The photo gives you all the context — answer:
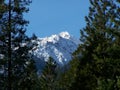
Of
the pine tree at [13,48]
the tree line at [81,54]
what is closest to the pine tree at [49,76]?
the tree line at [81,54]

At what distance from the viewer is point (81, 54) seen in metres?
53.4

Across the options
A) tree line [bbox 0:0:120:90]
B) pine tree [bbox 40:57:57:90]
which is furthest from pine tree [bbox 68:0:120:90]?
pine tree [bbox 40:57:57:90]

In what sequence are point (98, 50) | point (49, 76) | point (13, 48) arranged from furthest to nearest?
point (49, 76) < point (98, 50) < point (13, 48)

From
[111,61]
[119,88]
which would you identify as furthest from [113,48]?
[119,88]

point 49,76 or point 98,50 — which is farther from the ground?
point 49,76

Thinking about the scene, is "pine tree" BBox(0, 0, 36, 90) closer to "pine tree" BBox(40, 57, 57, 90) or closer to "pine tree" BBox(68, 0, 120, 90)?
"pine tree" BBox(68, 0, 120, 90)

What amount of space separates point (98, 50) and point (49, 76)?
40.6m

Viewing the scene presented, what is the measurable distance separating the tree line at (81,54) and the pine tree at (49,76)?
24.0 meters

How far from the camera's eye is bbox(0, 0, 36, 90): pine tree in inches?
1468

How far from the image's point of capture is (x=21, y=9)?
129ft

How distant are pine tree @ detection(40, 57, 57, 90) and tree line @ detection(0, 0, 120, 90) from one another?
2403 cm

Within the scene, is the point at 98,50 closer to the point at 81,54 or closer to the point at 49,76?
the point at 81,54

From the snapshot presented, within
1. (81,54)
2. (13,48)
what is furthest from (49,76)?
(13,48)

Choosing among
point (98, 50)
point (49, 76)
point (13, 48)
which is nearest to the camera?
point (13, 48)
